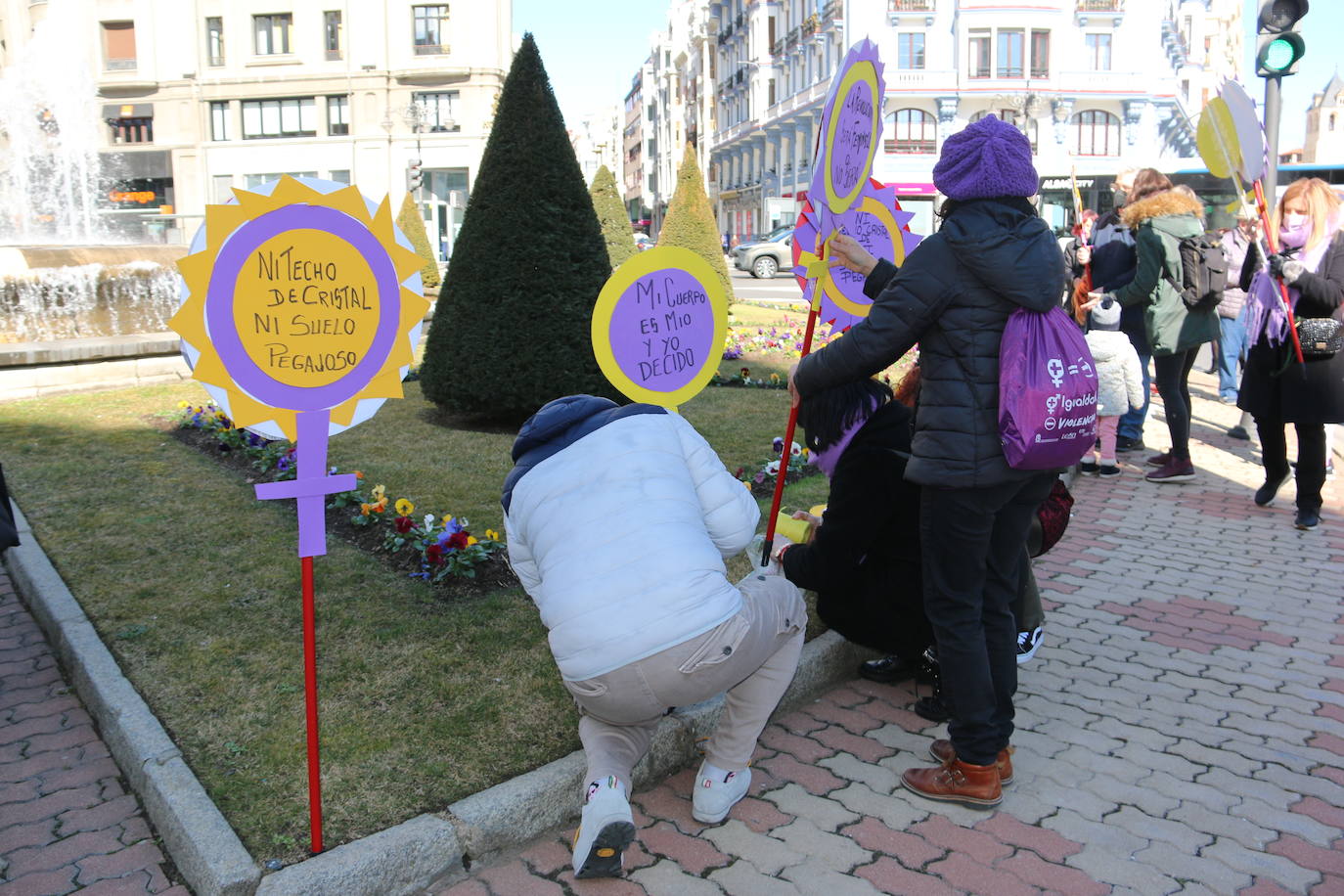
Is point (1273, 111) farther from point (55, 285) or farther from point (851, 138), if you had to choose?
point (55, 285)

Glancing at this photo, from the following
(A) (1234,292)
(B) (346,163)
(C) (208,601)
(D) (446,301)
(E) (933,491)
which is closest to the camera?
(E) (933,491)

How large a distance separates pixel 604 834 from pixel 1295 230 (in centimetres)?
515

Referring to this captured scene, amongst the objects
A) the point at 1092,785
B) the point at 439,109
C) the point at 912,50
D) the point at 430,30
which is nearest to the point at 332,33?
the point at 430,30

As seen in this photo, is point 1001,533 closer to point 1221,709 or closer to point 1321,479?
point 1221,709

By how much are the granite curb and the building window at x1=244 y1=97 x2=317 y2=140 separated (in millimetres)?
46936

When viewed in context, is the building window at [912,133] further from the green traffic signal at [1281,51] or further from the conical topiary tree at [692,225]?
the green traffic signal at [1281,51]

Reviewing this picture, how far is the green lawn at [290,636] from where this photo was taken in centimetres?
309

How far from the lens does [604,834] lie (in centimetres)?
263

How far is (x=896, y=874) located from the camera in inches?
110

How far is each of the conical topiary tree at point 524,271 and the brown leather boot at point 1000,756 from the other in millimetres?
4206

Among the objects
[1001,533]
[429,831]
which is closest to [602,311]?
[1001,533]

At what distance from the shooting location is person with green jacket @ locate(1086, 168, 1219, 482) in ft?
23.0

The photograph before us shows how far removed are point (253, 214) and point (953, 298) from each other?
6.02 feet

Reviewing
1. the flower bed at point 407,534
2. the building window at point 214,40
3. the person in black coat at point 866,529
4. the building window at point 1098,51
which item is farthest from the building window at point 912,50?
the person in black coat at point 866,529
